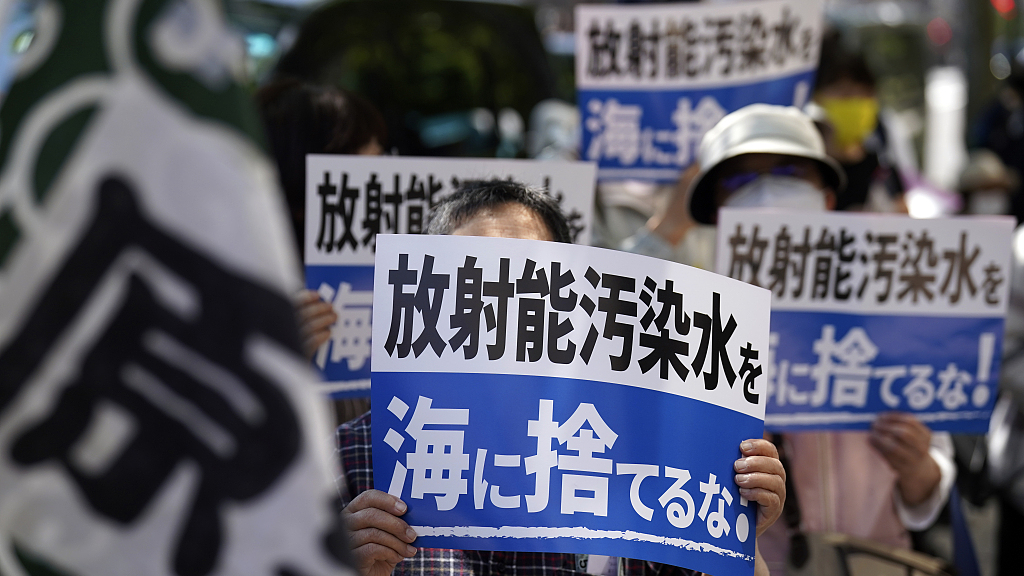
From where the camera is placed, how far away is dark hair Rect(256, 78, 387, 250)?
3.01 m

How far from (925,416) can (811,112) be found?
→ 6.83 ft

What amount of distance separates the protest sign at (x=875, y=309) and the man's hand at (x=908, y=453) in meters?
0.06

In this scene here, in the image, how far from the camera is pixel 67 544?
1.04m

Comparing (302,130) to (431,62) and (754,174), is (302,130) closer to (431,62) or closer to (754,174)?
(754,174)

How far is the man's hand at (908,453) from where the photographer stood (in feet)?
9.22

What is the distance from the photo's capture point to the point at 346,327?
289cm

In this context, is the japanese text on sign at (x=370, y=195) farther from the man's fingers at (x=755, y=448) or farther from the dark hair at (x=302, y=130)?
the man's fingers at (x=755, y=448)

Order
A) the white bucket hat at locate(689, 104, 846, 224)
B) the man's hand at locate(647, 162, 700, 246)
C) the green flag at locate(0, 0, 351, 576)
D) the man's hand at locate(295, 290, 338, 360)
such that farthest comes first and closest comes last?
the man's hand at locate(647, 162, 700, 246)
the white bucket hat at locate(689, 104, 846, 224)
the man's hand at locate(295, 290, 338, 360)
the green flag at locate(0, 0, 351, 576)

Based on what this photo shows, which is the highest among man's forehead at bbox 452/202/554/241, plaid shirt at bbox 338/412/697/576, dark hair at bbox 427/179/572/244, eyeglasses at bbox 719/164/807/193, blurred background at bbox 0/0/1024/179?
blurred background at bbox 0/0/1024/179

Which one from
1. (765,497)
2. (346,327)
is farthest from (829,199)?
(765,497)

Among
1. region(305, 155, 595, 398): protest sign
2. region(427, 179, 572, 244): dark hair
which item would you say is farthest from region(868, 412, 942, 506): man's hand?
region(427, 179, 572, 244): dark hair

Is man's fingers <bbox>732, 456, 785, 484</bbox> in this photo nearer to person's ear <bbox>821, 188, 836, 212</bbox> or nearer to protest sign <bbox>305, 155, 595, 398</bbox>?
protest sign <bbox>305, 155, 595, 398</bbox>

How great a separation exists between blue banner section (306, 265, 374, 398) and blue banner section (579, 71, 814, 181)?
1587mm

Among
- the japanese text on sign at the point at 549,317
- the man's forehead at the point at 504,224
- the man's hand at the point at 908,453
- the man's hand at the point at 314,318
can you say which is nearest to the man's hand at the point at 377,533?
the japanese text on sign at the point at 549,317
